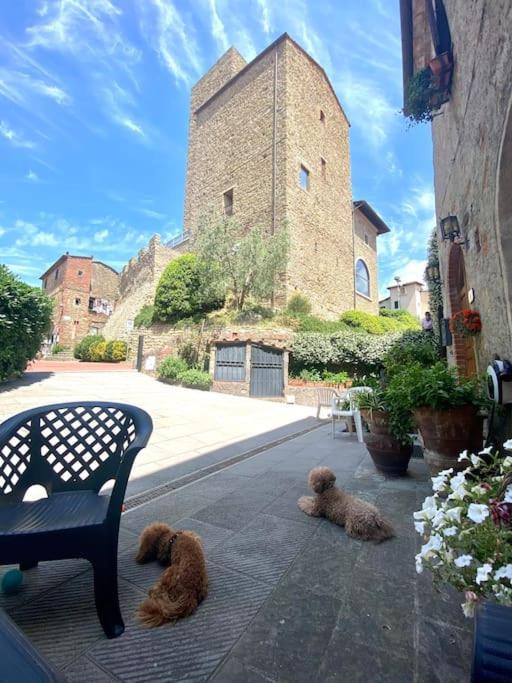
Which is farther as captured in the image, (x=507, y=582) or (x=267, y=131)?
(x=267, y=131)

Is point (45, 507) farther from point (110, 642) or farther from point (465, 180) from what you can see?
point (465, 180)

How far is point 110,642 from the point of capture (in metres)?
1.15

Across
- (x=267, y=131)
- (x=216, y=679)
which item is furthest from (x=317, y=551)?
(x=267, y=131)

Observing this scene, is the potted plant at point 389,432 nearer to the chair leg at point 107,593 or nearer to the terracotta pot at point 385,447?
the terracotta pot at point 385,447

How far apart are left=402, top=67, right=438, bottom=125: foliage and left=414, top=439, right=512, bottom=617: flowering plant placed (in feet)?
17.1

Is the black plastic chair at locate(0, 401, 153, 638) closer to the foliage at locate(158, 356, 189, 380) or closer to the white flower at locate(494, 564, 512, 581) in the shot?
the white flower at locate(494, 564, 512, 581)

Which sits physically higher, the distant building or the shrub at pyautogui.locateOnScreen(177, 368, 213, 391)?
the distant building

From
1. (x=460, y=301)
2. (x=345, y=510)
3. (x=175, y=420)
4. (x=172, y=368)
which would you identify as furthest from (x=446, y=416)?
(x=172, y=368)

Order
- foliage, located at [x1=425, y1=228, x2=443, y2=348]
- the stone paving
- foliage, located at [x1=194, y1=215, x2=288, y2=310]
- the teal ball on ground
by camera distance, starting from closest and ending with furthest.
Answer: the stone paving → the teal ball on ground → foliage, located at [x1=425, y1=228, x2=443, y2=348] → foliage, located at [x1=194, y1=215, x2=288, y2=310]

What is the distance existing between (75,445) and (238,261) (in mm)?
11483

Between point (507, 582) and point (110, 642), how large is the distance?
132 centimetres

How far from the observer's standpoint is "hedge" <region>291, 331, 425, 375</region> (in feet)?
33.9

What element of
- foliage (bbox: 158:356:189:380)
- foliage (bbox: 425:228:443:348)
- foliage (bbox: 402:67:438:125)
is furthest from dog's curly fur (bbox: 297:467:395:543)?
foliage (bbox: 158:356:189:380)

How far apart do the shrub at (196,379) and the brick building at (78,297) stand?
1702cm
